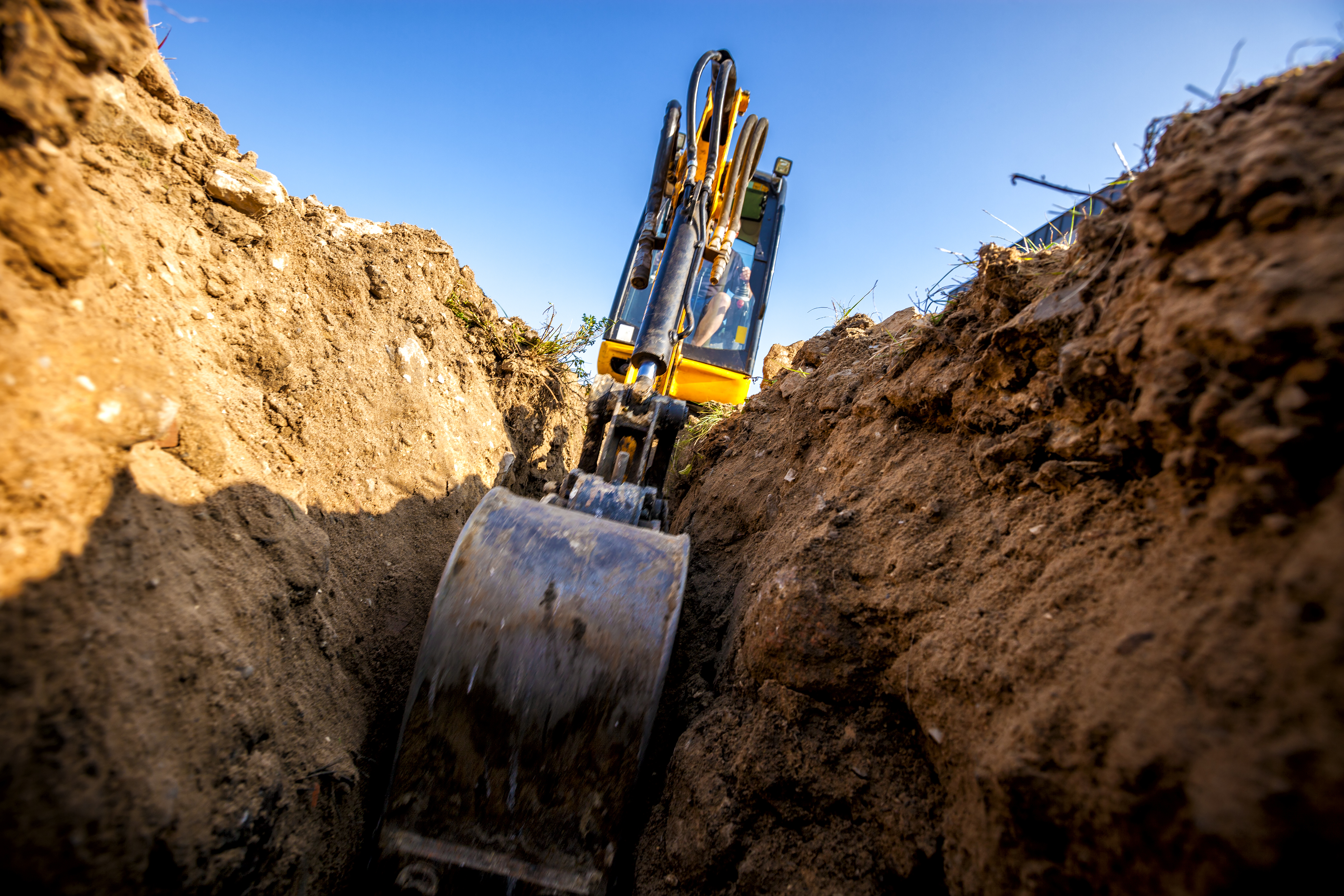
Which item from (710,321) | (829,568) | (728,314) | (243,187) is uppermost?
(728,314)

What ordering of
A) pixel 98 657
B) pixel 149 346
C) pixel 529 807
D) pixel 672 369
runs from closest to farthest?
pixel 98 657 < pixel 529 807 < pixel 149 346 < pixel 672 369

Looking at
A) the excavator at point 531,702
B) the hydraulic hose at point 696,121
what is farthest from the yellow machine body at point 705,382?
the excavator at point 531,702

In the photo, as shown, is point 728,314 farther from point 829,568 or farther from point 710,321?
point 829,568

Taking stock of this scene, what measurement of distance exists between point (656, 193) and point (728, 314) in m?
1.86

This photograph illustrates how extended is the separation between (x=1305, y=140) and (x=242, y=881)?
296cm

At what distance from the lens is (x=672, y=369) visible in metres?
3.40

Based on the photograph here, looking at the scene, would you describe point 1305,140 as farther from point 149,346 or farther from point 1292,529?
point 149,346

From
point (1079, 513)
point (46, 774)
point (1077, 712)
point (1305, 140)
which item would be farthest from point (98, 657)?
point (1305, 140)

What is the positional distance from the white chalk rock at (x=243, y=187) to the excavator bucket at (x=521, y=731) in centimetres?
202

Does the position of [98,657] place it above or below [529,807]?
above

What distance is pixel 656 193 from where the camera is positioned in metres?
3.51

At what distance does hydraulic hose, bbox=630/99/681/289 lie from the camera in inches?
131

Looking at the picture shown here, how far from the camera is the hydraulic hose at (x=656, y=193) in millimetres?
3340

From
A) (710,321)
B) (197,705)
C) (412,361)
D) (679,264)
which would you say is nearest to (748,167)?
(679,264)
